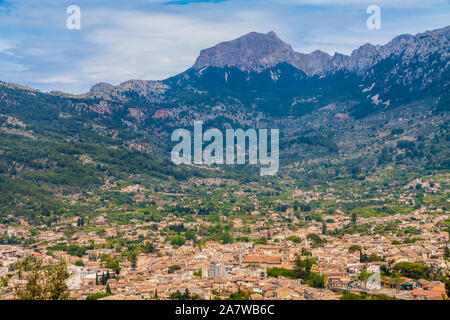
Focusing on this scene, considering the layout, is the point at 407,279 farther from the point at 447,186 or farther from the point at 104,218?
the point at 447,186

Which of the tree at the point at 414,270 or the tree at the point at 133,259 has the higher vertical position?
the tree at the point at 414,270

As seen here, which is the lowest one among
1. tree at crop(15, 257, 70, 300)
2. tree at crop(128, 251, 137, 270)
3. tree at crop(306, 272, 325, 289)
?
tree at crop(128, 251, 137, 270)

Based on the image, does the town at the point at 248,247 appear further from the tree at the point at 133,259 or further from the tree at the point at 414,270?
the tree at the point at 133,259

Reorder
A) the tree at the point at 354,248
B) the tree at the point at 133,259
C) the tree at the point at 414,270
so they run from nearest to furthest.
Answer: the tree at the point at 414,270, the tree at the point at 133,259, the tree at the point at 354,248

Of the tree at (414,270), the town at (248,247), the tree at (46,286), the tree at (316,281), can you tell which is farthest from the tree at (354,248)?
the tree at (46,286)

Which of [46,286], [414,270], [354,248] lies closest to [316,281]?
[414,270]

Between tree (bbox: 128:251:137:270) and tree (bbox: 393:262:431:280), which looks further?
tree (bbox: 128:251:137:270)

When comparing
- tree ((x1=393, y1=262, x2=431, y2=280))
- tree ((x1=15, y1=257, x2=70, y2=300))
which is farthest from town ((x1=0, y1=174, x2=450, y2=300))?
tree ((x1=15, y1=257, x2=70, y2=300))

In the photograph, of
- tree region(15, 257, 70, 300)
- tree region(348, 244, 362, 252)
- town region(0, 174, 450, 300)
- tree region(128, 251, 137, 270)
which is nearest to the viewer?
tree region(15, 257, 70, 300)

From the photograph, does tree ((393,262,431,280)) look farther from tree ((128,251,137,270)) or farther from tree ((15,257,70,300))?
tree ((15,257,70,300))
